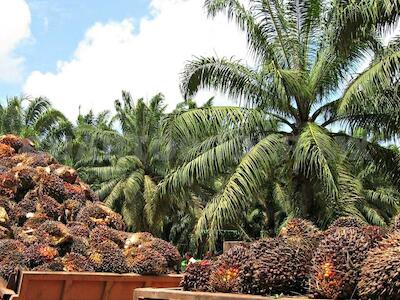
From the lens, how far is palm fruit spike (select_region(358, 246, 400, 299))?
330 cm

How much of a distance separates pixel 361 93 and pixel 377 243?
864cm

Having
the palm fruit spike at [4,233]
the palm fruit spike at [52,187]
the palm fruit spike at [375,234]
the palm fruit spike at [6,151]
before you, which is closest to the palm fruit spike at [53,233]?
the palm fruit spike at [4,233]

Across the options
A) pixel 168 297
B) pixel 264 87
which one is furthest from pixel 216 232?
pixel 168 297

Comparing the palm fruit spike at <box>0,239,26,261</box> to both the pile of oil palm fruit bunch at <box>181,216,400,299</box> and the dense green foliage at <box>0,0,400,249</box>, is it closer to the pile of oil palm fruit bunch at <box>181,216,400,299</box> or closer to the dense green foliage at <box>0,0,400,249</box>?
the pile of oil palm fruit bunch at <box>181,216,400,299</box>

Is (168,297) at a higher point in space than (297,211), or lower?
lower

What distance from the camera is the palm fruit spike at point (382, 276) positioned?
330 cm

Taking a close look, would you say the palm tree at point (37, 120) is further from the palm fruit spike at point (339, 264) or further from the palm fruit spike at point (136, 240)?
the palm fruit spike at point (339, 264)

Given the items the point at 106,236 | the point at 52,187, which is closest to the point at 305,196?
the point at 52,187

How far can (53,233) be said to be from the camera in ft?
26.1

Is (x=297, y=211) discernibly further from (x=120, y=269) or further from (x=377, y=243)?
(x=377, y=243)

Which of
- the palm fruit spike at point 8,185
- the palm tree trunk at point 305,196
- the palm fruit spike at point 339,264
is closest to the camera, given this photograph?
the palm fruit spike at point 339,264

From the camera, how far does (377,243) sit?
3971mm

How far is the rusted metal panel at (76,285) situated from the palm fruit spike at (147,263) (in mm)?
104

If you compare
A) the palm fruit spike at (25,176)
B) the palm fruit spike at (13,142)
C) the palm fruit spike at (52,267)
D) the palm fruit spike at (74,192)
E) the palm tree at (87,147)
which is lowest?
the palm fruit spike at (52,267)
